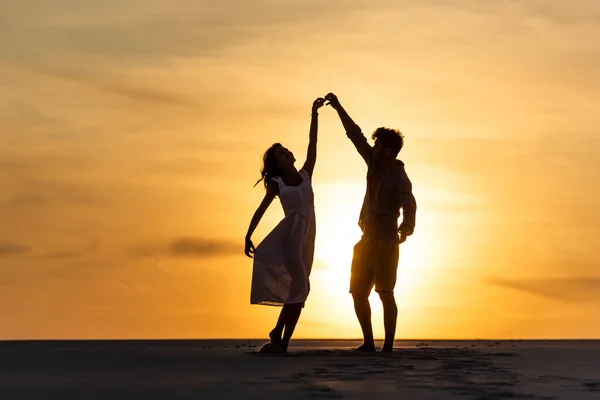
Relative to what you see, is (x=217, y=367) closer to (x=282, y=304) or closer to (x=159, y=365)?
(x=159, y=365)

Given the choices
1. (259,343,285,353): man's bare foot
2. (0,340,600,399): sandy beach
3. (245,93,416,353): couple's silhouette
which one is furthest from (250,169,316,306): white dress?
(0,340,600,399): sandy beach

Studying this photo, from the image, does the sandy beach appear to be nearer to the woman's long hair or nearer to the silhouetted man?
the silhouetted man

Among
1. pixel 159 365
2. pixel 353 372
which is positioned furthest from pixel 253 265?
pixel 353 372

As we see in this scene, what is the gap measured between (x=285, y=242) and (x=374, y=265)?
3.92ft

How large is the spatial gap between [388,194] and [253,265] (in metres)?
2.00

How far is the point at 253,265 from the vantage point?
→ 42.1 ft

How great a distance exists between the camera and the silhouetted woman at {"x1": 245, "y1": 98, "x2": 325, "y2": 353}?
12.7 metres

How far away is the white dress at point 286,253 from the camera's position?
12.7 meters

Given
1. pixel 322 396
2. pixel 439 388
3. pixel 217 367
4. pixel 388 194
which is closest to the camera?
pixel 322 396

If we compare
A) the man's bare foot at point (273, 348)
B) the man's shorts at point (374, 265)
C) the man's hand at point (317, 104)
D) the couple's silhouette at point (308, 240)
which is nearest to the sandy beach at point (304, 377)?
the man's bare foot at point (273, 348)

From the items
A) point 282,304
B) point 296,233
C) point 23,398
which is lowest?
point 23,398

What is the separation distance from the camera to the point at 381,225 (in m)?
13.0

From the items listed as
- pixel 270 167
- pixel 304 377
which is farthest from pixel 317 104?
pixel 304 377

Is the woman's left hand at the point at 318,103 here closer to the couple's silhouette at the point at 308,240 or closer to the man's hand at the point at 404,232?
the couple's silhouette at the point at 308,240
